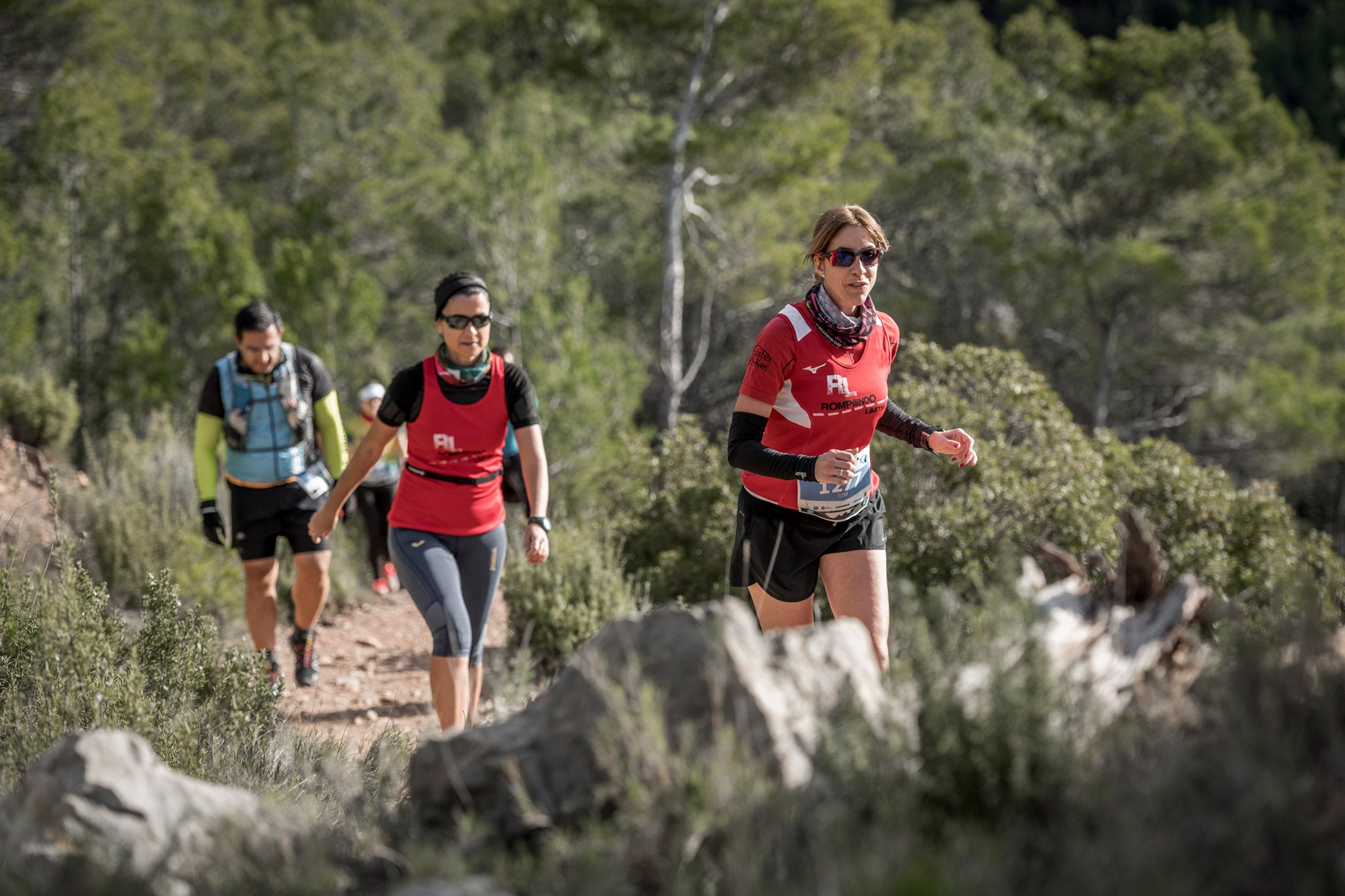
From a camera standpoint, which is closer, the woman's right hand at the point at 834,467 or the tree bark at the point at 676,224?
the woman's right hand at the point at 834,467

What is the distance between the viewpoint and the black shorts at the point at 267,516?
436 centimetres

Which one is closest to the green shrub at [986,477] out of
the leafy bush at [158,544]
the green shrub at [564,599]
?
the green shrub at [564,599]

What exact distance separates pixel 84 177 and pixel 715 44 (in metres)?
8.48

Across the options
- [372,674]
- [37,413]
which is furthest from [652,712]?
[37,413]

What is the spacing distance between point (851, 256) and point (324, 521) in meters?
2.06

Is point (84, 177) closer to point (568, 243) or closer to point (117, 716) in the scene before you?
point (568, 243)

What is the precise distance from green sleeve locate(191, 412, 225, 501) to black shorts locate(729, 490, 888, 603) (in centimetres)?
234

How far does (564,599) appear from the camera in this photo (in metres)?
5.25

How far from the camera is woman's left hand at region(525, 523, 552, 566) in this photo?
340 cm

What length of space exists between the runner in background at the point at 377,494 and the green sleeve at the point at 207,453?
157cm

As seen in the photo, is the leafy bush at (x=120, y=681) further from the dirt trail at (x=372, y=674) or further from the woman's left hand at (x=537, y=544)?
the woman's left hand at (x=537, y=544)

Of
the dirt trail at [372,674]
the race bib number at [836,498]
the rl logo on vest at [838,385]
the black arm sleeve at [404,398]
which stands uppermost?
the black arm sleeve at [404,398]

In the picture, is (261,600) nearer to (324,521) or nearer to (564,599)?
(324,521)

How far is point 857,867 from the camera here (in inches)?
61.6
